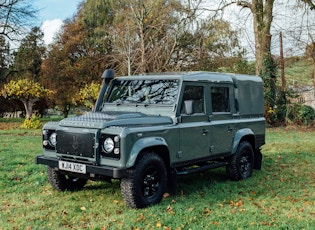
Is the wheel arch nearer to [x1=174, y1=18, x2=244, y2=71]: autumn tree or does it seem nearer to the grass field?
the grass field

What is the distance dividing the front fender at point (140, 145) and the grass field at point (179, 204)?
0.78 meters

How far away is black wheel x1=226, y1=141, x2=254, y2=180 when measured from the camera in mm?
8023

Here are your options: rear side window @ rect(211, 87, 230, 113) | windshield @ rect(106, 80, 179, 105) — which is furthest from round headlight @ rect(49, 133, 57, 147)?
rear side window @ rect(211, 87, 230, 113)

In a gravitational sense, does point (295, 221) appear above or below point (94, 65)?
below

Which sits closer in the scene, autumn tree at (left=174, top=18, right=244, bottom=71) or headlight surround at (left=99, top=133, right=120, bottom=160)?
headlight surround at (left=99, top=133, right=120, bottom=160)

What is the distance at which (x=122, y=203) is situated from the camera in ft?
20.4

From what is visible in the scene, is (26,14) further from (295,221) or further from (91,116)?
Answer: (295,221)

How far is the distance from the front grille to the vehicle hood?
6.2 inches

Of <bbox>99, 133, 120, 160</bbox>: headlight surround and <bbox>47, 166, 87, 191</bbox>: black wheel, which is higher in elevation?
<bbox>99, 133, 120, 160</bbox>: headlight surround

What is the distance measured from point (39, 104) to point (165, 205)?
38.9 m

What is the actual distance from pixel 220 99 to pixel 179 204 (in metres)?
2.57

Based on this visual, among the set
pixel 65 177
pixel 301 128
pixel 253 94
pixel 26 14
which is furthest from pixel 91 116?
pixel 26 14

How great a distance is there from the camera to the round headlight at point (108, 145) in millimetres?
5598

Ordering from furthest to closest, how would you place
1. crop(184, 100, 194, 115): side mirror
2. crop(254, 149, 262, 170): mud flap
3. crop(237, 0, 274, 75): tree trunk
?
crop(237, 0, 274, 75): tree trunk → crop(254, 149, 262, 170): mud flap → crop(184, 100, 194, 115): side mirror
